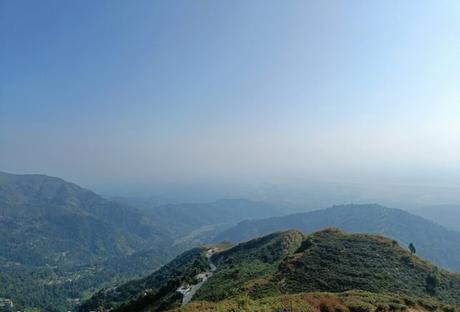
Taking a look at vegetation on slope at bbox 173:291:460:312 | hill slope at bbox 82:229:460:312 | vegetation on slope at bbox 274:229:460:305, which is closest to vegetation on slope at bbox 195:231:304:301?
hill slope at bbox 82:229:460:312

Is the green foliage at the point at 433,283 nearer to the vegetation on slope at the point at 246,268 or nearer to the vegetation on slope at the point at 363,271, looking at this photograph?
the vegetation on slope at the point at 363,271

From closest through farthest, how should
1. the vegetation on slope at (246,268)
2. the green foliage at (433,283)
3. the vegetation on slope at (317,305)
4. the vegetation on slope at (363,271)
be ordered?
the vegetation on slope at (317,305) < the vegetation on slope at (363,271) < the green foliage at (433,283) < the vegetation on slope at (246,268)

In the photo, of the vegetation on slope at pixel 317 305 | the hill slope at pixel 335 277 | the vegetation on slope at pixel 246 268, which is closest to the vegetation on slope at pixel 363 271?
the hill slope at pixel 335 277

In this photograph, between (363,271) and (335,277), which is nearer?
(335,277)

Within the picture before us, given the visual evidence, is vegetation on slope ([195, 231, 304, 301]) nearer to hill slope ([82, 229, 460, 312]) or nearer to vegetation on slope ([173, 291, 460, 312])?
hill slope ([82, 229, 460, 312])

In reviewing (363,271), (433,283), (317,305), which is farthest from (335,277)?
(317,305)

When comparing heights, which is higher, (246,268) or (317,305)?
(317,305)

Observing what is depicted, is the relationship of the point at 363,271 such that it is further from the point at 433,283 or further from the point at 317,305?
the point at 317,305

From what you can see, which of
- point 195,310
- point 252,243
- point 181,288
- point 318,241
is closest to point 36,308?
point 252,243

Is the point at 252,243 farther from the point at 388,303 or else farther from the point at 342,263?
the point at 388,303
